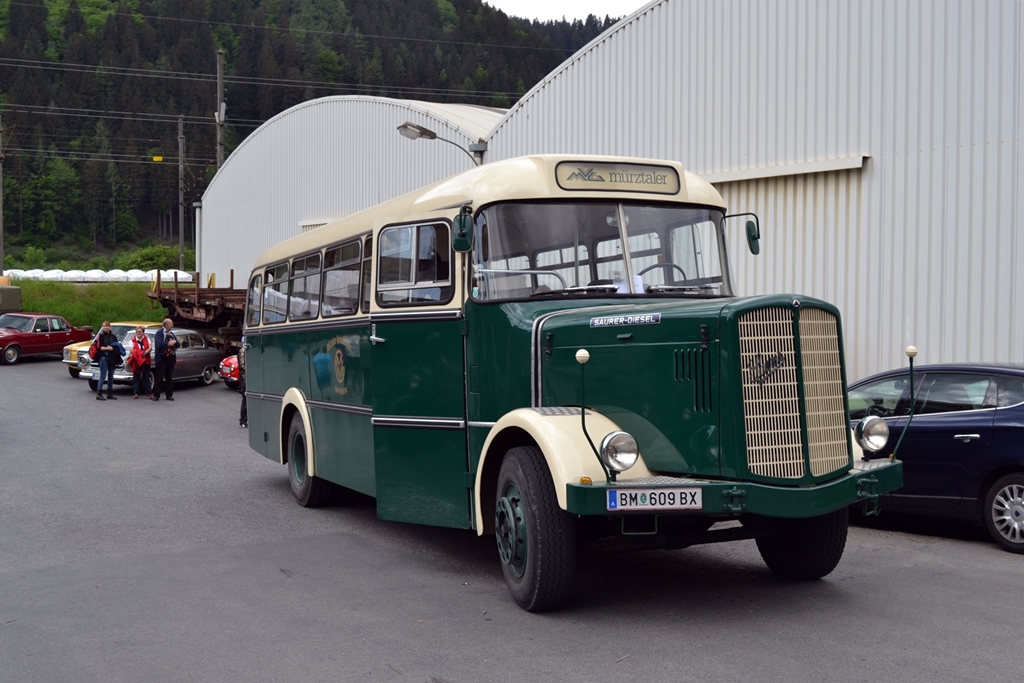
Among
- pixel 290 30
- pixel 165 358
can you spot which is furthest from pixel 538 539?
pixel 290 30

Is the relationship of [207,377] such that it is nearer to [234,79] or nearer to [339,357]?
[339,357]

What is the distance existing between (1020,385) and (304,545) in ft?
19.7

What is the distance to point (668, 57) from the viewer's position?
642 inches

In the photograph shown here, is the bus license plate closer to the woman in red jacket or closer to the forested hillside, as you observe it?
the woman in red jacket

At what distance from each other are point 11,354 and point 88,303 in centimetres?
1591

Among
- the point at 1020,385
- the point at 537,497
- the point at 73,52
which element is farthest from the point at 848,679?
the point at 73,52

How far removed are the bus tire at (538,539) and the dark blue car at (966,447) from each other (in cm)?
355

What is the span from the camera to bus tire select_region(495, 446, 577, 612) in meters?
6.39

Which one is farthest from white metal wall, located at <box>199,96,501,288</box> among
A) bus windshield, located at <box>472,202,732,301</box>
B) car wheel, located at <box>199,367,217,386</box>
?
bus windshield, located at <box>472,202,732,301</box>

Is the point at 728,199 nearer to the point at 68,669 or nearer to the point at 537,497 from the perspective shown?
the point at 537,497

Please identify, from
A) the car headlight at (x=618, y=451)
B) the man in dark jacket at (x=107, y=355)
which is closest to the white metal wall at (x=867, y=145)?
the car headlight at (x=618, y=451)

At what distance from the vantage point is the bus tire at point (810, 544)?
712cm

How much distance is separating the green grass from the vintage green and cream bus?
41.3 meters

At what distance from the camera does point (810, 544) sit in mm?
7172
